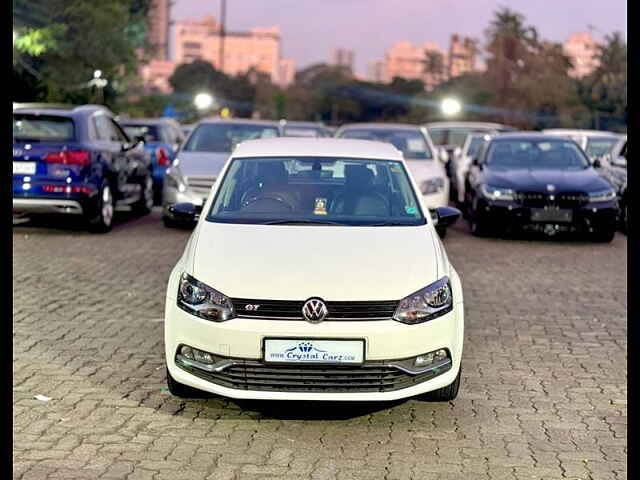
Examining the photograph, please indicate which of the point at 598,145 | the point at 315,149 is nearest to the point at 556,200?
the point at 315,149

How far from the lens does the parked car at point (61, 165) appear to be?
14586mm

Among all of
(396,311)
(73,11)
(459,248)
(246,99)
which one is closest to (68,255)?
(459,248)

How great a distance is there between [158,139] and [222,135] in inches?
262

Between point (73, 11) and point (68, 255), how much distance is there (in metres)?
25.9

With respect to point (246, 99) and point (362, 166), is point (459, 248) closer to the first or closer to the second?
point (362, 166)

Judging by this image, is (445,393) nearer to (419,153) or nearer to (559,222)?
(559,222)

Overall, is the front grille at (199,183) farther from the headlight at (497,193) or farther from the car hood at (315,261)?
the car hood at (315,261)

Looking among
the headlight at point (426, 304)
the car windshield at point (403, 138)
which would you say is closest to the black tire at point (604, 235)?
the car windshield at point (403, 138)

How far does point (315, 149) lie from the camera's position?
8.06 metres

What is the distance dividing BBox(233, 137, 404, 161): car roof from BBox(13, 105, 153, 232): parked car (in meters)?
6.71

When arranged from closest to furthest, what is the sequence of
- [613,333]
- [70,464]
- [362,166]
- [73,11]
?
[70,464] < [362,166] < [613,333] < [73,11]

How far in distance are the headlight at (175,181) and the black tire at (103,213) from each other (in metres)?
0.88

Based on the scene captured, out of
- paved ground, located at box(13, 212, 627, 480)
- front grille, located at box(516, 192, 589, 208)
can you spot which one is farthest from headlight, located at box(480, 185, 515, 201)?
paved ground, located at box(13, 212, 627, 480)

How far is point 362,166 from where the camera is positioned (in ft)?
25.7
